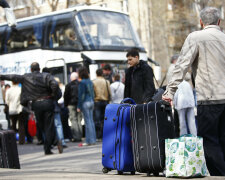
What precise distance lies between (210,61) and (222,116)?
605 millimetres

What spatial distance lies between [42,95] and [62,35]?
10376 millimetres

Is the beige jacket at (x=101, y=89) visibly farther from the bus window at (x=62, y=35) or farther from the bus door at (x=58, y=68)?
the bus window at (x=62, y=35)

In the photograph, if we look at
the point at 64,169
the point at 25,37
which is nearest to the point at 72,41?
the point at 25,37

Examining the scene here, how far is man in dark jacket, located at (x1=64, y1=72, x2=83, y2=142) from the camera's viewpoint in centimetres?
1712

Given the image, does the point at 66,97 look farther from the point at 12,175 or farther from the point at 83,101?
the point at 12,175

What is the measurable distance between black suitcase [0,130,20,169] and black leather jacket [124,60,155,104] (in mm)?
1976

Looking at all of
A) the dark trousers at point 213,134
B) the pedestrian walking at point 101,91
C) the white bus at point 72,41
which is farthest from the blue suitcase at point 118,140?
the white bus at point 72,41

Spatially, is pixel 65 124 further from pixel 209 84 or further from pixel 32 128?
pixel 209 84

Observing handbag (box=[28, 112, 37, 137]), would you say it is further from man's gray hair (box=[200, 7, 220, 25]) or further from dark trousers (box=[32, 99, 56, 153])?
man's gray hair (box=[200, 7, 220, 25])

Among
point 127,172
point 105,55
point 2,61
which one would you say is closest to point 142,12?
point 2,61

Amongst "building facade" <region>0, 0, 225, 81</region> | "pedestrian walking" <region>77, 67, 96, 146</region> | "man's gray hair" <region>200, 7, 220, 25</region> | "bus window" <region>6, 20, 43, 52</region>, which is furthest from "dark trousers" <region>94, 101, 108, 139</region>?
"building facade" <region>0, 0, 225, 81</region>

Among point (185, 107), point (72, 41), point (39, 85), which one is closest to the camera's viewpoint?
point (185, 107)

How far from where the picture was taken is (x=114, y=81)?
1705 centimetres

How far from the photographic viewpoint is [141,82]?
9.50 meters
